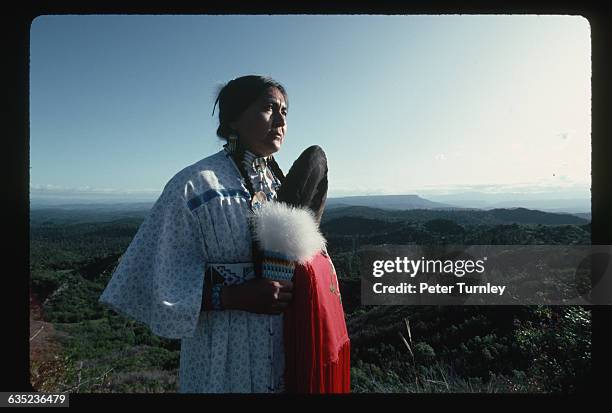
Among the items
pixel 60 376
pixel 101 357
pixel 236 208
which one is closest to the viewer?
pixel 236 208

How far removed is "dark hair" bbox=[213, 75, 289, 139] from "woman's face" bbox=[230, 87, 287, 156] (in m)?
0.02

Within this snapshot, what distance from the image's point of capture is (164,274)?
43.2 inches

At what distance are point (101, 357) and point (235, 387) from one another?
1.24 meters

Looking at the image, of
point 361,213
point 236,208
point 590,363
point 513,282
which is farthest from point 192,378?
point 590,363

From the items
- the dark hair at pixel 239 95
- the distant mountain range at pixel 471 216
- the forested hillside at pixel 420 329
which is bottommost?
the forested hillside at pixel 420 329

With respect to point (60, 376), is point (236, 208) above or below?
above

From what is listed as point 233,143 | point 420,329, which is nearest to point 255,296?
point 233,143

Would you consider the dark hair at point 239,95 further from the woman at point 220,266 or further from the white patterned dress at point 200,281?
the white patterned dress at point 200,281

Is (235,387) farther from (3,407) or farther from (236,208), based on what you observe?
(3,407)

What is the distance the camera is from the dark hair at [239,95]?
121 centimetres

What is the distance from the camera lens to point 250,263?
47.8 inches
